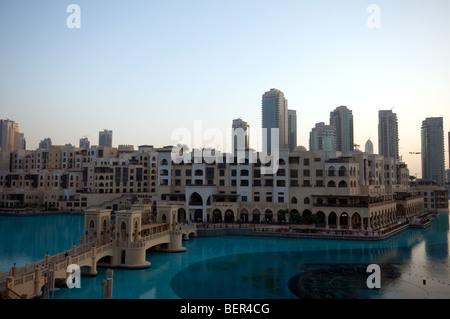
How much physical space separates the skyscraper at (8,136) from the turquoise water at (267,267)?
83866mm

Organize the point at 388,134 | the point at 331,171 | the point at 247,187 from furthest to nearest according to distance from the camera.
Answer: the point at 388,134
the point at 247,187
the point at 331,171

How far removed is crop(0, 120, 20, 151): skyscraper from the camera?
453 feet

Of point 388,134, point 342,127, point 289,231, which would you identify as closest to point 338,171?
point 289,231

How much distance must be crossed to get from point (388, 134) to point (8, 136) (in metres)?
160

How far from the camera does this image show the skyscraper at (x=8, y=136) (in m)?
138

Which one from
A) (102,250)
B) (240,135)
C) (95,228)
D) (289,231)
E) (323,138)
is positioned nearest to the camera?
(102,250)

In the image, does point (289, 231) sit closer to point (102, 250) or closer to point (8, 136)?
point (102, 250)

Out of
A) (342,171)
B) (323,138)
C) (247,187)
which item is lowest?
(247,187)

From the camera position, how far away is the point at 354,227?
64.1 metres

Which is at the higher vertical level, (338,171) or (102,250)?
(338,171)

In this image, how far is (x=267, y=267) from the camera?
40.3m

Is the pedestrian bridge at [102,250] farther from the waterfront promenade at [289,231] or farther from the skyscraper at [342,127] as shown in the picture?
the skyscraper at [342,127]

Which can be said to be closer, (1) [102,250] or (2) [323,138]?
(1) [102,250]
